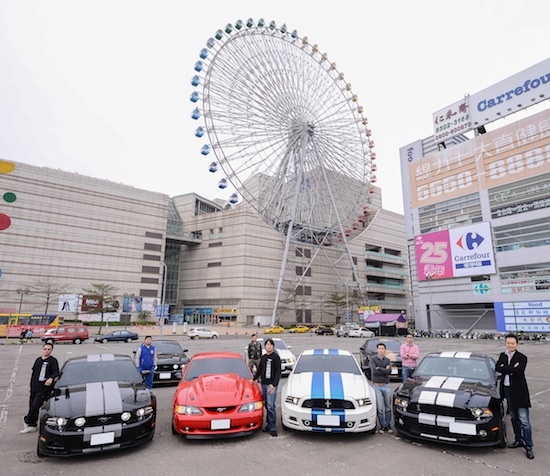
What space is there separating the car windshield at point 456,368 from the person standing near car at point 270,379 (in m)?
3.06

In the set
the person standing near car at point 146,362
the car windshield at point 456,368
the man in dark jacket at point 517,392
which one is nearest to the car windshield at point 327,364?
the car windshield at point 456,368

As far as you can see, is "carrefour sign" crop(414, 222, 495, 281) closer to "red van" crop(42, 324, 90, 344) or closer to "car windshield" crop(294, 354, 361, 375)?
"red van" crop(42, 324, 90, 344)

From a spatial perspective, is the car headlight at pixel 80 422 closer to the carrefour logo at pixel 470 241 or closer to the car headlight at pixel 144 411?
the car headlight at pixel 144 411

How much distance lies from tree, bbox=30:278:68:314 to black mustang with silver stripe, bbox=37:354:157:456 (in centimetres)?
5730

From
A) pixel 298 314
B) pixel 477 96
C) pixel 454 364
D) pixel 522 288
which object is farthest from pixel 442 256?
pixel 454 364

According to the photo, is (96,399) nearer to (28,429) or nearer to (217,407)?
(217,407)

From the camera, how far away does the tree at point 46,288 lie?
55.1 meters

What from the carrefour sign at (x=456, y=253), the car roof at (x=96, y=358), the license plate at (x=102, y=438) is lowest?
the license plate at (x=102, y=438)

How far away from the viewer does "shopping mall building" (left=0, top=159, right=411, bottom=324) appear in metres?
56.9

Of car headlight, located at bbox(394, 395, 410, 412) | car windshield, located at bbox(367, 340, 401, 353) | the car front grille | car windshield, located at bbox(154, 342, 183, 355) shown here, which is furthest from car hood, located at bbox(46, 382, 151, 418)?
car windshield, located at bbox(367, 340, 401, 353)

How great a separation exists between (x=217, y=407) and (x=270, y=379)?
4.05 feet

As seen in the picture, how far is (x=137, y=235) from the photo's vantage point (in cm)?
6650

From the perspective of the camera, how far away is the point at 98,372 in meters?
6.94

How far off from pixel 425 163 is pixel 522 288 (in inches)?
883
